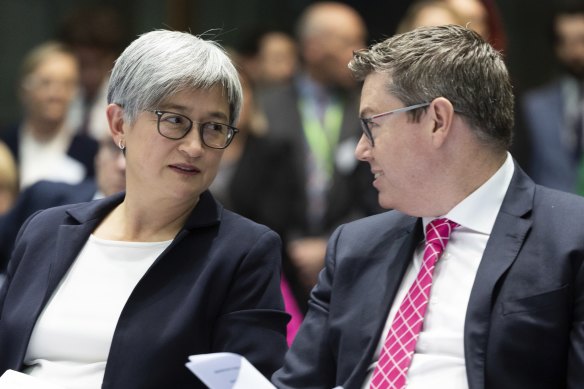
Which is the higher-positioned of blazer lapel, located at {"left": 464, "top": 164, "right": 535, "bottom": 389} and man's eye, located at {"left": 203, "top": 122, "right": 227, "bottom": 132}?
man's eye, located at {"left": 203, "top": 122, "right": 227, "bottom": 132}

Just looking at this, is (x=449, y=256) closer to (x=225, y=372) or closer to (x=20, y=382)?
(x=225, y=372)

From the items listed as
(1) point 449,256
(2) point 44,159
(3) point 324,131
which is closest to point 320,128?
(3) point 324,131

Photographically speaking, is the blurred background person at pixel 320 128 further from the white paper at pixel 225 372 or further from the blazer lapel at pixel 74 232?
the white paper at pixel 225 372

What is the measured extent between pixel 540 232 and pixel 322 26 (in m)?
3.80

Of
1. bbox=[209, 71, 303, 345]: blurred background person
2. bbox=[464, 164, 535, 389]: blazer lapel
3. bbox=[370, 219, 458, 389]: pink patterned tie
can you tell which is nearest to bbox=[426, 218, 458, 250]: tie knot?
bbox=[370, 219, 458, 389]: pink patterned tie

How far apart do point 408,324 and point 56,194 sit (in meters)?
2.17

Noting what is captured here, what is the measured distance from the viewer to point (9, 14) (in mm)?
8305

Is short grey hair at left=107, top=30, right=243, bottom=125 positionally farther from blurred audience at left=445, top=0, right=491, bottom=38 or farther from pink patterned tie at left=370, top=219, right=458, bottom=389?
blurred audience at left=445, top=0, right=491, bottom=38

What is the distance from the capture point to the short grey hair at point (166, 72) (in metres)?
3.14

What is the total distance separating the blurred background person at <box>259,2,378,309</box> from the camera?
557 cm

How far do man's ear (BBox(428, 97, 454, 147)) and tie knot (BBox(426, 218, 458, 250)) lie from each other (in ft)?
0.70

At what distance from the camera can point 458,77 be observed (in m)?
2.86

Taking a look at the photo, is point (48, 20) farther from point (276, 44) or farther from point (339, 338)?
point (339, 338)

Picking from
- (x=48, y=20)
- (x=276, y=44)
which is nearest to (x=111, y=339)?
(x=276, y=44)
